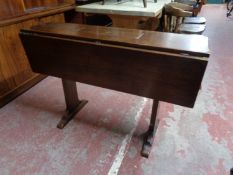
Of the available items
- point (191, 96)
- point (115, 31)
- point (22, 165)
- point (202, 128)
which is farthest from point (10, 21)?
point (202, 128)

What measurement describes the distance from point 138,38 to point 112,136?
0.92 metres

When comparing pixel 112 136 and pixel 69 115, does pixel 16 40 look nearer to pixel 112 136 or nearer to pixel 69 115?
pixel 69 115

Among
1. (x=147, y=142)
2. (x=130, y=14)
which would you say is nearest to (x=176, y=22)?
(x=130, y=14)

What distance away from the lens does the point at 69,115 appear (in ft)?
6.02

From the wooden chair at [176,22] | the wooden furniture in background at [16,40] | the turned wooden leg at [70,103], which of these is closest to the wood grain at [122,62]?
the turned wooden leg at [70,103]

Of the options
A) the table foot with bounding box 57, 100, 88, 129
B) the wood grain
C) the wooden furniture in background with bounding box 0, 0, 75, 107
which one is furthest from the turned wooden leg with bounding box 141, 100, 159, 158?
the wooden furniture in background with bounding box 0, 0, 75, 107

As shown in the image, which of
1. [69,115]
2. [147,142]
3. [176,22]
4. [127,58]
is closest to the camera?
[127,58]

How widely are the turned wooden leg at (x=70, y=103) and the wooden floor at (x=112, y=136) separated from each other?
6 cm

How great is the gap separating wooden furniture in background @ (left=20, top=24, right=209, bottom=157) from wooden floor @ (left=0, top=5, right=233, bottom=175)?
0.20m

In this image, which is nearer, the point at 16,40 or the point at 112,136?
the point at 112,136

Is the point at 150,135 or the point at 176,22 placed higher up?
the point at 176,22

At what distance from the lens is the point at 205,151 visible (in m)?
1.46

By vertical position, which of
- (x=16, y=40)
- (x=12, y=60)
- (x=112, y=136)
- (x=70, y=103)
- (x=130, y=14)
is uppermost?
(x=130, y=14)

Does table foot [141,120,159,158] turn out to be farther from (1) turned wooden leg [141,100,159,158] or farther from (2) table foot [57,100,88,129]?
(2) table foot [57,100,88,129]
